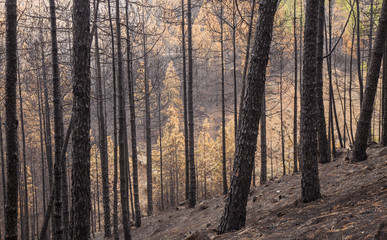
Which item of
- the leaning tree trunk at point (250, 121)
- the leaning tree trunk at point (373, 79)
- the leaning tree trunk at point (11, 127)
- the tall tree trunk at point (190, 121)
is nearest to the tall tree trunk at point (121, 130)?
the tall tree trunk at point (190, 121)

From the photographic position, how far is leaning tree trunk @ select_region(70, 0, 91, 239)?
4.08 m

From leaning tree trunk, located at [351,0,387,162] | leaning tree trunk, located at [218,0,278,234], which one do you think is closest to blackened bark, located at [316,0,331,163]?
leaning tree trunk, located at [351,0,387,162]

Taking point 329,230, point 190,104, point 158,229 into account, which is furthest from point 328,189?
point 158,229

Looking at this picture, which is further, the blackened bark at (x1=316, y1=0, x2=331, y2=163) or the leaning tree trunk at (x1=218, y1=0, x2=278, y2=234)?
the blackened bark at (x1=316, y1=0, x2=331, y2=163)

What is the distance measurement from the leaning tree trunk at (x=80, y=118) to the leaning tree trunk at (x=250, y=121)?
2.20 meters

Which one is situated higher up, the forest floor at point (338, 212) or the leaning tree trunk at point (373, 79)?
the leaning tree trunk at point (373, 79)

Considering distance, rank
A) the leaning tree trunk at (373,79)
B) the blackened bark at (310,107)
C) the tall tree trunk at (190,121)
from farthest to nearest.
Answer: the tall tree trunk at (190,121), the leaning tree trunk at (373,79), the blackened bark at (310,107)

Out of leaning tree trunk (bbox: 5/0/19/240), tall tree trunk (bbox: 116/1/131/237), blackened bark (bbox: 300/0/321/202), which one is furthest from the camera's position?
tall tree trunk (bbox: 116/1/131/237)

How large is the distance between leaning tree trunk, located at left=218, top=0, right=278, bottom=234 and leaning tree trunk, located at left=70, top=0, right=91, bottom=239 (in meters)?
2.20

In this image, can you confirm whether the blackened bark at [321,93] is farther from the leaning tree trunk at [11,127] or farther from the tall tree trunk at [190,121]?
the leaning tree trunk at [11,127]

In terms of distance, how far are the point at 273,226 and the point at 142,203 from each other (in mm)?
28515

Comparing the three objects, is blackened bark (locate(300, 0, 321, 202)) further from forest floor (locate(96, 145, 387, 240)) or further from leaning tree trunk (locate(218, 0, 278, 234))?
leaning tree trunk (locate(218, 0, 278, 234))

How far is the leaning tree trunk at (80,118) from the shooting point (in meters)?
4.08

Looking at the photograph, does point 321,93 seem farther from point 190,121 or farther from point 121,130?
point 121,130
